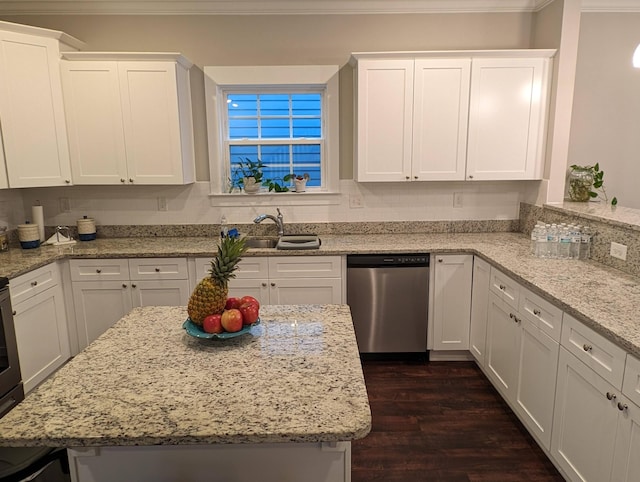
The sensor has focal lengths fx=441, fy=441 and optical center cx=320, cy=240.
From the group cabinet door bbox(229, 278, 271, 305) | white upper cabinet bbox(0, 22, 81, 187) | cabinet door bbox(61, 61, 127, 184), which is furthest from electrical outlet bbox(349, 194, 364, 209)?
white upper cabinet bbox(0, 22, 81, 187)

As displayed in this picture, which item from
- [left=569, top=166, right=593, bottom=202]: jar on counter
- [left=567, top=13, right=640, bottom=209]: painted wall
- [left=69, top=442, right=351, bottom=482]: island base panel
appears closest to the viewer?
[left=69, top=442, right=351, bottom=482]: island base panel

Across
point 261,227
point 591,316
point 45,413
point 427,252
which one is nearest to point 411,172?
point 427,252

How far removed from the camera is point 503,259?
2.87 meters

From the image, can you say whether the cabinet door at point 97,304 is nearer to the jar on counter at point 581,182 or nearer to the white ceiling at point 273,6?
the white ceiling at point 273,6

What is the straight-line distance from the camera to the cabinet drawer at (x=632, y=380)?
1.56 m

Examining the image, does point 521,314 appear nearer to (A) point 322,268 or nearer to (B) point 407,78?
(A) point 322,268

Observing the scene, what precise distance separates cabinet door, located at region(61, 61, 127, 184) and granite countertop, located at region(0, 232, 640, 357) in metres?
0.58

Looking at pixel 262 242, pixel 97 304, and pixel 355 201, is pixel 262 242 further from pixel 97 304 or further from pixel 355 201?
pixel 97 304

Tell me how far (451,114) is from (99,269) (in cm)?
291

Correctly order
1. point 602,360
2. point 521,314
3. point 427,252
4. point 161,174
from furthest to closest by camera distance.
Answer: point 161,174, point 427,252, point 521,314, point 602,360

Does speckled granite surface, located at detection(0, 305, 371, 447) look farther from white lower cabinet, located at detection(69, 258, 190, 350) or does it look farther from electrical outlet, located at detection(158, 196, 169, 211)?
electrical outlet, located at detection(158, 196, 169, 211)

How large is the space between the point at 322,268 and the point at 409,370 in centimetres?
102

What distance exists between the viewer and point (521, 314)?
2490 mm

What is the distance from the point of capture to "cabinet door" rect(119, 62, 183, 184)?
3305 mm
